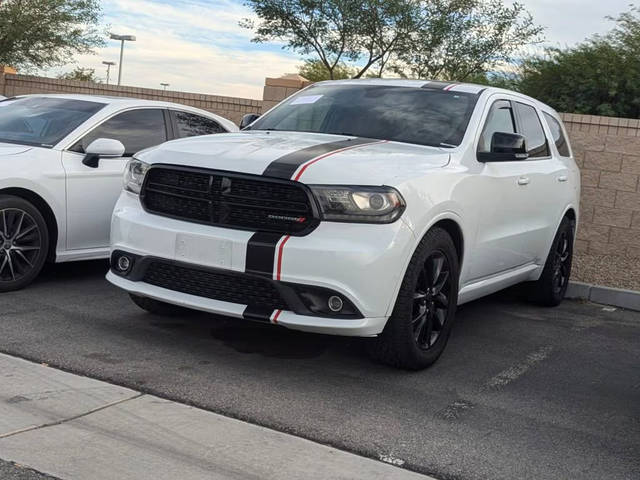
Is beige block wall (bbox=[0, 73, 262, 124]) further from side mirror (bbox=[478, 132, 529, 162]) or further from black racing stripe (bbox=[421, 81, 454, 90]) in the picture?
side mirror (bbox=[478, 132, 529, 162])

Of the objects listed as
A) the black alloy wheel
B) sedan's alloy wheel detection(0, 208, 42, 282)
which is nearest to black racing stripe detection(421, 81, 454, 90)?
the black alloy wheel

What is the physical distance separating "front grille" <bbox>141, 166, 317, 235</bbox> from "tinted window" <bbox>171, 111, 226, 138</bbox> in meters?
2.79

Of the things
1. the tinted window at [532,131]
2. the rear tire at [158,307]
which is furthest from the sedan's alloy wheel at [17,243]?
the tinted window at [532,131]

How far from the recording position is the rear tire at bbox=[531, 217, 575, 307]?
7688 mm

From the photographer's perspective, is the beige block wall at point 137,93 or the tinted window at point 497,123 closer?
the tinted window at point 497,123

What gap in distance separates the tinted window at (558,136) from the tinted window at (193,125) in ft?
9.95

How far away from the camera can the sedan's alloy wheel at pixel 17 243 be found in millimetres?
6480

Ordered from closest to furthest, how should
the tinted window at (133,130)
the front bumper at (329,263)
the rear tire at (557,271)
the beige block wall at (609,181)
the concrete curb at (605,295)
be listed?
the front bumper at (329,263), the tinted window at (133,130), the rear tire at (557,271), the concrete curb at (605,295), the beige block wall at (609,181)

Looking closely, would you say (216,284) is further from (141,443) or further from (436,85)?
(436,85)

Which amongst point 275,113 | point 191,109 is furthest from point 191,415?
point 191,109

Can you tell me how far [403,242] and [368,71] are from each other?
52.0ft

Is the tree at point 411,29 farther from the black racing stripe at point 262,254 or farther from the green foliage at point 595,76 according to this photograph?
the black racing stripe at point 262,254

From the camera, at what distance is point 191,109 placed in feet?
27.5

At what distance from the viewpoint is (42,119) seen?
7.37 metres
